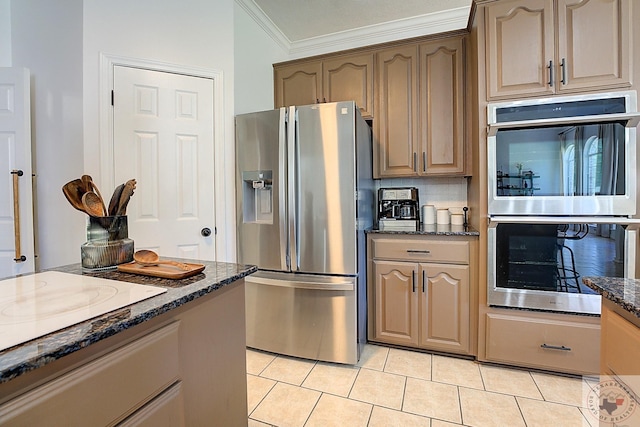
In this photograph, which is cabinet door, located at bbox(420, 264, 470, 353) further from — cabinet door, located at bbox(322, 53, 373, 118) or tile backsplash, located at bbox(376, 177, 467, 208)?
cabinet door, located at bbox(322, 53, 373, 118)

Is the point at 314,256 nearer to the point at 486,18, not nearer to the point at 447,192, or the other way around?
the point at 447,192

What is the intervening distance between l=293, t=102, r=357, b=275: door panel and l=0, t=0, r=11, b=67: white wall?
2.14 meters

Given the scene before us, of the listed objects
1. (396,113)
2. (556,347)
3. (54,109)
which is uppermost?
(396,113)

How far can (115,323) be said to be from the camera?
2.21 ft

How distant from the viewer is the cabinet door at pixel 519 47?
1.87 meters

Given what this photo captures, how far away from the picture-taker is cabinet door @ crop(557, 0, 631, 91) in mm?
1753

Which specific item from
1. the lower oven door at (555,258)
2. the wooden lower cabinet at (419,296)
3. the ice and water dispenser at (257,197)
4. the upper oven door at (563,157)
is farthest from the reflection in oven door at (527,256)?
the ice and water dispenser at (257,197)

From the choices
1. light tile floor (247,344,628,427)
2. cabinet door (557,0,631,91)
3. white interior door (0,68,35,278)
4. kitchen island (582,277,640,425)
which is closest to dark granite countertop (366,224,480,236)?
light tile floor (247,344,628,427)

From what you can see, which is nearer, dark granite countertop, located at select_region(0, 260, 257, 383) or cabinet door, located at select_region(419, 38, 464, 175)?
dark granite countertop, located at select_region(0, 260, 257, 383)

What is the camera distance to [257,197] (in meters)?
2.37

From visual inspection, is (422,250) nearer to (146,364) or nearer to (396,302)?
(396,302)

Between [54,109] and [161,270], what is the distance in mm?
1808

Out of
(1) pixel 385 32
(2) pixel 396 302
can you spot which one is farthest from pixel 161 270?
(1) pixel 385 32

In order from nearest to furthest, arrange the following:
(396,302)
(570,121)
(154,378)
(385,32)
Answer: (154,378) < (570,121) < (396,302) < (385,32)
